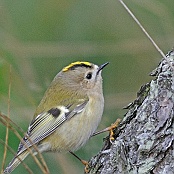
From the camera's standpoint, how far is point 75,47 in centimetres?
534

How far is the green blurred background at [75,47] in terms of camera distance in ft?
15.5

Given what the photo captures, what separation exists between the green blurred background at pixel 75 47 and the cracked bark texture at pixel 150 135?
1.11 meters

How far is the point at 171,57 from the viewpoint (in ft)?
9.95

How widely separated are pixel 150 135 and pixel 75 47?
2.53m

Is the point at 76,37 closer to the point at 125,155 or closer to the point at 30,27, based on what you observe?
the point at 30,27

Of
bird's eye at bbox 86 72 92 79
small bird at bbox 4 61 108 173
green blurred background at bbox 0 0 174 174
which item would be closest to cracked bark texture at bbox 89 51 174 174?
small bird at bbox 4 61 108 173

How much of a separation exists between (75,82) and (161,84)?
1.60 meters

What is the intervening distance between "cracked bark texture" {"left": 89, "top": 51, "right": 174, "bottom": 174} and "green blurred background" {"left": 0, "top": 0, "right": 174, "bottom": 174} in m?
1.11

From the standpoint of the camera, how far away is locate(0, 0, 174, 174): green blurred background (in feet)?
15.5

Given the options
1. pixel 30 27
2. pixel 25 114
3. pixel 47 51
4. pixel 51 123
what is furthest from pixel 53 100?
pixel 30 27

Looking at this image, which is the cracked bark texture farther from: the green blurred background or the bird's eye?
the bird's eye

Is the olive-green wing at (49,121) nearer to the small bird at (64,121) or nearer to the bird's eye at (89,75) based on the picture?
the small bird at (64,121)

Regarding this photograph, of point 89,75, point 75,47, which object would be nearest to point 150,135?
point 89,75

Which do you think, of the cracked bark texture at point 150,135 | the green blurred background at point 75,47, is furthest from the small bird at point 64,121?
the cracked bark texture at point 150,135
